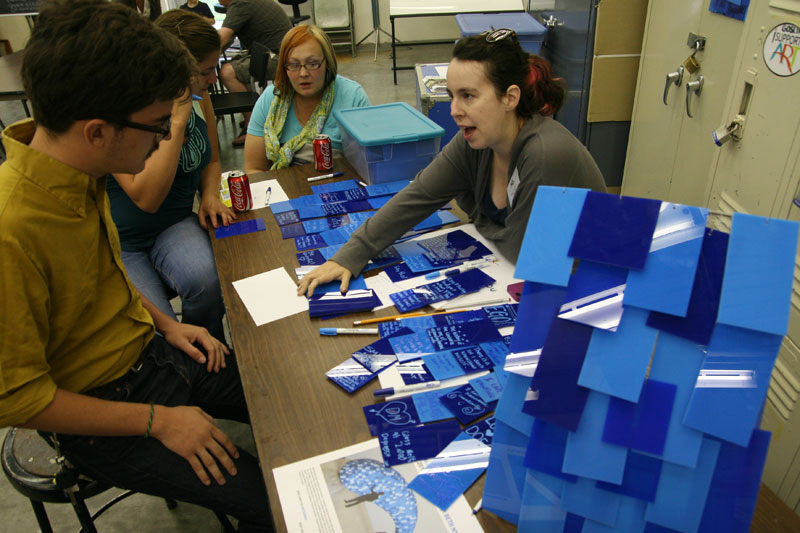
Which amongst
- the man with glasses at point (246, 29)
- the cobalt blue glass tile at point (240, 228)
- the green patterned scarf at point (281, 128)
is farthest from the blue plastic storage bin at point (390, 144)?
the man with glasses at point (246, 29)

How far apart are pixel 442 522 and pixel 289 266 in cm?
91

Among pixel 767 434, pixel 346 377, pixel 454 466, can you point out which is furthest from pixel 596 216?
pixel 346 377

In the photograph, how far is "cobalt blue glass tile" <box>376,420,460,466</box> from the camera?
94cm

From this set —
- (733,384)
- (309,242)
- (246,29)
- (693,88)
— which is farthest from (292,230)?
(246,29)

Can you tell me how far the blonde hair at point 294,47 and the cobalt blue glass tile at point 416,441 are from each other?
1869mm

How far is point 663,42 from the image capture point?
2658 mm

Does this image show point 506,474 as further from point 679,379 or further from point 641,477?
point 679,379

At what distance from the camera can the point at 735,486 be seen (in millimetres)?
662

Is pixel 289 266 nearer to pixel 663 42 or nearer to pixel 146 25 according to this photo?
pixel 146 25

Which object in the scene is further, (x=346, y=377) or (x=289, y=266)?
(x=289, y=266)

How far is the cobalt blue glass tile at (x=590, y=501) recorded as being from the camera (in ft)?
2.36

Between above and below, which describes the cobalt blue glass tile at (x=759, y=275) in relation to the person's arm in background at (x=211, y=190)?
above

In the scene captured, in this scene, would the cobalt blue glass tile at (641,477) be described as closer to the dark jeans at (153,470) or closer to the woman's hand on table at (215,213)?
the dark jeans at (153,470)

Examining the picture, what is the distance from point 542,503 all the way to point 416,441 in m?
0.27
